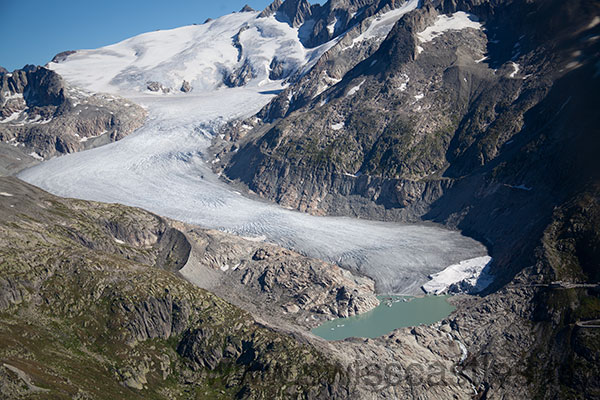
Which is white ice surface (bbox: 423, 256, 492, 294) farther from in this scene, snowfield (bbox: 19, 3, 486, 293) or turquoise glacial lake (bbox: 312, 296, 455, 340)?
turquoise glacial lake (bbox: 312, 296, 455, 340)

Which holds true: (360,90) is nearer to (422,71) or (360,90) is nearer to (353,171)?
(422,71)

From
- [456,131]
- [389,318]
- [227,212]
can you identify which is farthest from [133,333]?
[456,131]

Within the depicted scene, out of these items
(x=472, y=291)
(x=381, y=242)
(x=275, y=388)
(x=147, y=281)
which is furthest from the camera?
(x=381, y=242)

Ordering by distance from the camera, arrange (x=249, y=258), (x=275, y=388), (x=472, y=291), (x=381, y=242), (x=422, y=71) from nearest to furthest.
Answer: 1. (x=275, y=388)
2. (x=472, y=291)
3. (x=249, y=258)
4. (x=381, y=242)
5. (x=422, y=71)

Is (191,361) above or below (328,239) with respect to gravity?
below

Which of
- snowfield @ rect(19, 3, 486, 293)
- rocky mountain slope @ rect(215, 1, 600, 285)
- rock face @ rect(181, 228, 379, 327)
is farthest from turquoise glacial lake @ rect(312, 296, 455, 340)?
rocky mountain slope @ rect(215, 1, 600, 285)

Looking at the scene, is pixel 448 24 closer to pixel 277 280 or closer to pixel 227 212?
pixel 227 212

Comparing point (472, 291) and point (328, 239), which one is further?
point (328, 239)

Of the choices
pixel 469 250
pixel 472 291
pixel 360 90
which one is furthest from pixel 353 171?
pixel 472 291
